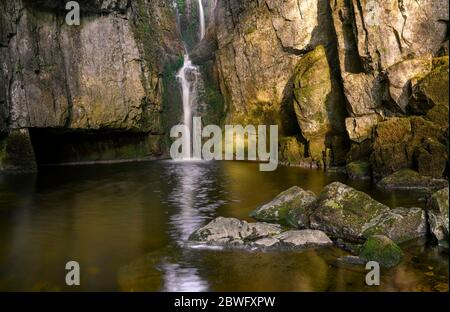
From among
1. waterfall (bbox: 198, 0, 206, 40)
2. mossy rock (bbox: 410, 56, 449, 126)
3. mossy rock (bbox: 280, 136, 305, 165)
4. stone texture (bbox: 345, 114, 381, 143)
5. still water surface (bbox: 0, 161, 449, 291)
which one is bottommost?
still water surface (bbox: 0, 161, 449, 291)

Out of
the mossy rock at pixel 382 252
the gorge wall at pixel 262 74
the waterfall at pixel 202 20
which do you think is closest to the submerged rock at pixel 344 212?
the mossy rock at pixel 382 252

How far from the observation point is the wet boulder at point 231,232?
13188 mm

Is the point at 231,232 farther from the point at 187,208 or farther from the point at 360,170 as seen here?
the point at 360,170

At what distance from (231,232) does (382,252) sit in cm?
413

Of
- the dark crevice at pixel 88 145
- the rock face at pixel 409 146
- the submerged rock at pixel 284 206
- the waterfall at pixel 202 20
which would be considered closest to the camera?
the submerged rock at pixel 284 206

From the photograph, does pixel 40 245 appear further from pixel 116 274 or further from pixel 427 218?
pixel 427 218

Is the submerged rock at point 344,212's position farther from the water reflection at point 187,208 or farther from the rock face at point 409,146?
the rock face at point 409,146

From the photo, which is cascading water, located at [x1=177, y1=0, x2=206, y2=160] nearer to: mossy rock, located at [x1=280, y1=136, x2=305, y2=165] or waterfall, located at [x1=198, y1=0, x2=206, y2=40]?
waterfall, located at [x1=198, y1=0, x2=206, y2=40]

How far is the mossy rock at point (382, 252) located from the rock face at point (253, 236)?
4.93ft

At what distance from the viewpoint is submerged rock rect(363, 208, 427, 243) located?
13.3 meters

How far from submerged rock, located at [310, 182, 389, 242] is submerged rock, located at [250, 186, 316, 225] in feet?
2.40

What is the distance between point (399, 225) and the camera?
1348cm

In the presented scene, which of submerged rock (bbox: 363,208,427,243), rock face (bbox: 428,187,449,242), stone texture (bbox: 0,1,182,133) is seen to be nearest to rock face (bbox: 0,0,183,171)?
stone texture (bbox: 0,1,182,133)

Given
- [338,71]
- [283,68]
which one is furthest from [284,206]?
[283,68]
